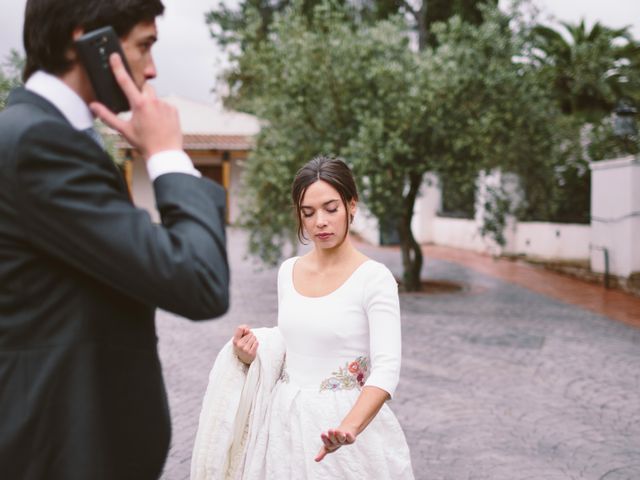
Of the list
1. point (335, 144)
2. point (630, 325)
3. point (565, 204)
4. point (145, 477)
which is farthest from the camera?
point (565, 204)

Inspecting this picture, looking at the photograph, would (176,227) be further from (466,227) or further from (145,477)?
(466,227)

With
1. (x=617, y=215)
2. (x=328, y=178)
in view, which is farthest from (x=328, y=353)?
(x=617, y=215)

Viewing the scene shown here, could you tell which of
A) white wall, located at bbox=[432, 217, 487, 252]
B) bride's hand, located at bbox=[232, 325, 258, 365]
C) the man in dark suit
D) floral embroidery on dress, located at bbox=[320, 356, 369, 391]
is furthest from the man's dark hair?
white wall, located at bbox=[432, 217, 487, 252]

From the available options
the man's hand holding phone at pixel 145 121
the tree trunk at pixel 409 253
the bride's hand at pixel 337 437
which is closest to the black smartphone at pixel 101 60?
the man's hand holding phone at pixel 145 121

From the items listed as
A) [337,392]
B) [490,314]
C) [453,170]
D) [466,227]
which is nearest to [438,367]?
[490,314]

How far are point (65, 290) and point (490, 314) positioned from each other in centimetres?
1023

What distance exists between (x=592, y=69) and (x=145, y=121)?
19.6 m

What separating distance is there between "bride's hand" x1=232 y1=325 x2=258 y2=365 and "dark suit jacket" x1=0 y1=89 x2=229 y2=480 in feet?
3.72

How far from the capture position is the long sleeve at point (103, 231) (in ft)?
3.94

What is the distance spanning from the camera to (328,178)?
8.32 ft

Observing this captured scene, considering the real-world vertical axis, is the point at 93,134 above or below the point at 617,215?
above

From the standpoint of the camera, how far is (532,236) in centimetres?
1898

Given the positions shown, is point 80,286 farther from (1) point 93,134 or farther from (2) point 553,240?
(2) point 553,240

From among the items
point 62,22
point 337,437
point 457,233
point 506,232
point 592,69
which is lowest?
point 457,233
